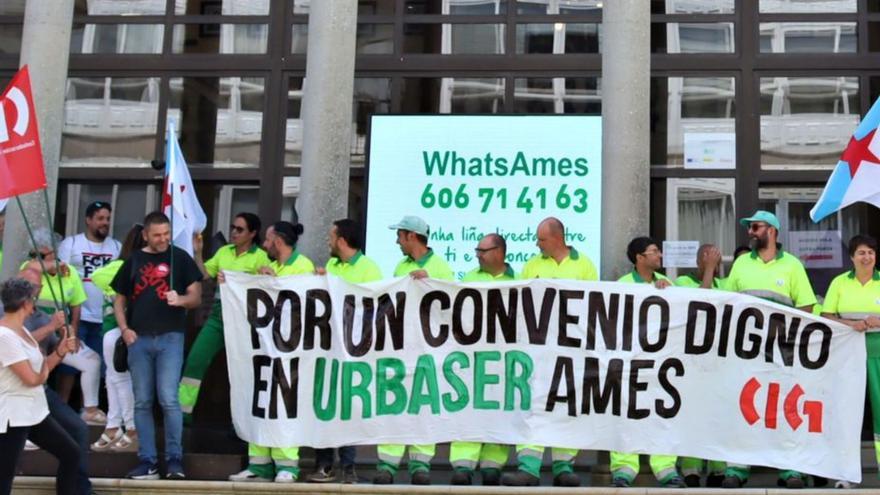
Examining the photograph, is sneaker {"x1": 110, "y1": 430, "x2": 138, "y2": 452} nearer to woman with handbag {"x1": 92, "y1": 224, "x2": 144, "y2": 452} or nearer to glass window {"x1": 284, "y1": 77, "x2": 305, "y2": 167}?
woman with handbag {"x1": 92, "y1": 224, "x2": 144, "y2": 452}

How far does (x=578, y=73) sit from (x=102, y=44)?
17.6ft

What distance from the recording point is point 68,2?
12867 mm

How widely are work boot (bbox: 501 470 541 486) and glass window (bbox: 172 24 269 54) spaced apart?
21.3 feet

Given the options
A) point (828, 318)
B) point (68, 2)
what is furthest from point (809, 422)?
point (68, 2)

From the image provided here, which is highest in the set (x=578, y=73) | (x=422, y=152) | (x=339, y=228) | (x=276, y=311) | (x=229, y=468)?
(x=578, y=73)

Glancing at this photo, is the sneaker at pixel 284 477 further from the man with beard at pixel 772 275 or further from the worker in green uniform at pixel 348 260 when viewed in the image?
the man with beard at pixel 772 275

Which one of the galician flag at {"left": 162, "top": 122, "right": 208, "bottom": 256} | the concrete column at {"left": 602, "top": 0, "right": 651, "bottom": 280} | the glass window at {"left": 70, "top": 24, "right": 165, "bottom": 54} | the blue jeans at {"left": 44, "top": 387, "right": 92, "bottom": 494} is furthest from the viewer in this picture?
the glass window at {"left": 70, "top": 24, "right": 165, "bottom": 54}

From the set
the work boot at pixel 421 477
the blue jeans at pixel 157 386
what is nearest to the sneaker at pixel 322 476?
the work boot at pixel 421 477

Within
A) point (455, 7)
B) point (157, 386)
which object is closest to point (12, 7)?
point (455, 7)

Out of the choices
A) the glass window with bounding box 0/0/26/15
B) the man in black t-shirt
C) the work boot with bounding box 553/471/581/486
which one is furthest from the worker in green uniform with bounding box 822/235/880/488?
the glass window with bounding box 0/0/26/15

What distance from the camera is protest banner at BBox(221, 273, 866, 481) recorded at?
32.1ft

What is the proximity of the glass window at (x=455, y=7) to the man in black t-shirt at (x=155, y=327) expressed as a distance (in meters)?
4.80

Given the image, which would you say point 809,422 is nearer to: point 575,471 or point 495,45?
point 575,471

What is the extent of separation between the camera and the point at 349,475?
395 inches
